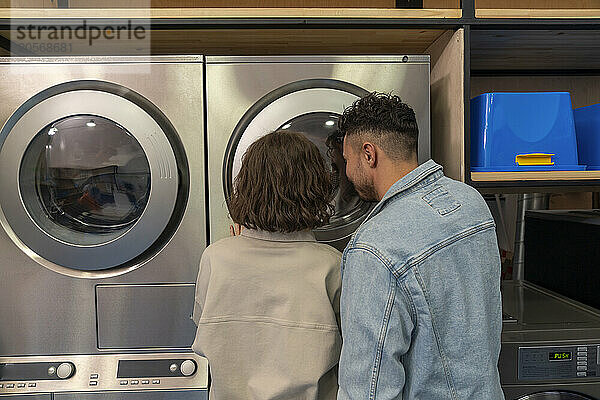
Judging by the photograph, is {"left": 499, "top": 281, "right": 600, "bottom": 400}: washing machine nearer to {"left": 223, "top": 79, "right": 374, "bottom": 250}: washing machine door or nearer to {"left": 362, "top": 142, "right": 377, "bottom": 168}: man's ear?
{"left": 223, "top": 79, "right": 374, "bottom": 250}: washing machine door

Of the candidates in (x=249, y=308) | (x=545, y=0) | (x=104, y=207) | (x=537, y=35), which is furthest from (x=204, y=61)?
(x=545, y=0)

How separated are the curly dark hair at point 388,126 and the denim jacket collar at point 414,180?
0.09 metres

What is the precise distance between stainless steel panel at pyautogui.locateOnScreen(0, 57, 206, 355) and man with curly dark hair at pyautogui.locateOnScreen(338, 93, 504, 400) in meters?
0.61

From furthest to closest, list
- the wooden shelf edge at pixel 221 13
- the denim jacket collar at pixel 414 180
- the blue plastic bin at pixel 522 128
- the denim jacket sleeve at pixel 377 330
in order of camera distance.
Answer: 1. the blue plastic bin at pixel 522 128
2. the wooden shelf edge at pixel 221 13
3. the denim jacket collar at pixel 414 180
4. the denim jacket sleeve at pixel 377 330

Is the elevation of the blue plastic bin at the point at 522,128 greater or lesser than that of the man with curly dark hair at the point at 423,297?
greater

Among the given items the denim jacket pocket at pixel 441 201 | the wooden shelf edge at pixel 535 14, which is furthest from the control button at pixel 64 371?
the wooden shelf edge at pixel 535 14

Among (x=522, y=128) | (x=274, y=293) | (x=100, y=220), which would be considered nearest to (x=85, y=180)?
(x=100, y=220)

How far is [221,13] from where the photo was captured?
5.44ft

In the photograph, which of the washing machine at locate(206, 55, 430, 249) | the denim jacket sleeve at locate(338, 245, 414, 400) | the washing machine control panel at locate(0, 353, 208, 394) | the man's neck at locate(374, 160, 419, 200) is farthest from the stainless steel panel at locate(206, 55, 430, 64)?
the washing machine control panel at locate(0, 353, 208, 394)

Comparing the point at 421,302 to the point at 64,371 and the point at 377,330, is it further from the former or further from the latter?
the point at 64,371

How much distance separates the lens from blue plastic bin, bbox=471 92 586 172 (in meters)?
1.73

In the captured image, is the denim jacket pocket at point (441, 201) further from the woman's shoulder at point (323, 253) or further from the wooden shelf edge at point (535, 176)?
the wooden shelf edge at point (535, 176)

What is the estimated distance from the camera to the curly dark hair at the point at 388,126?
1.41m

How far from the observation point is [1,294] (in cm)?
169
